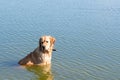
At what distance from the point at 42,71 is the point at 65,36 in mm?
6682

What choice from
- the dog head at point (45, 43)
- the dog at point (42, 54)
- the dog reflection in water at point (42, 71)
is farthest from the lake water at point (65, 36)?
the dog head at point (45, 43)

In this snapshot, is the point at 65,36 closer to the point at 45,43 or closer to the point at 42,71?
the point at 42,71

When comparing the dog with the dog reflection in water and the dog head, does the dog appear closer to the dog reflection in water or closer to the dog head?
the dog head

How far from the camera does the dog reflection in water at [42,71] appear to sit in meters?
14.8

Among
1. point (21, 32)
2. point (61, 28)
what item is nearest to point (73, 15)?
point (61, 28)

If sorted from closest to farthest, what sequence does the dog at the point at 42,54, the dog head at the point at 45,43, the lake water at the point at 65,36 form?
1. the dog head at the point at 45,43
2. the dog at the point at 42,54
3. the lake water at the point at 65,36

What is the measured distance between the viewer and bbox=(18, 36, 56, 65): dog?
1454 centimetres

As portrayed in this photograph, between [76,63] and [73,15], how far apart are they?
497 inches

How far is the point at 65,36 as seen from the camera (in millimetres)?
21625

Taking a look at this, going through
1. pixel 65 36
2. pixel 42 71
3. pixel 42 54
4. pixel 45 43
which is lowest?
pixel 42 71

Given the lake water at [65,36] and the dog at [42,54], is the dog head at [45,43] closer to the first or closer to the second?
the dog at [42,54]

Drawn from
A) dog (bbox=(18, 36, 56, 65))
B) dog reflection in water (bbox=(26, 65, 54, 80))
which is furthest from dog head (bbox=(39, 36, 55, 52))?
dog reflection in water (bbox=(26, 65, 54, 80))

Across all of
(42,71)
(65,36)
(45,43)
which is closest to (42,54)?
(45,43)

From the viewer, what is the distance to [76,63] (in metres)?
16.4
